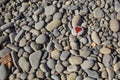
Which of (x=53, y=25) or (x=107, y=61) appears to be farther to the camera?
(x=53, y=25)

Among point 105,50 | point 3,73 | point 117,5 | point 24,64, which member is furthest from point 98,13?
point 3,73

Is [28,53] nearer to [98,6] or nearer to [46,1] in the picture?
[46,1]

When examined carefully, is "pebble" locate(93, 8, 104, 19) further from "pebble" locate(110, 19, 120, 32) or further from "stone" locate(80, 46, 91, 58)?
"stone" locate(80, 46, 91, 58)

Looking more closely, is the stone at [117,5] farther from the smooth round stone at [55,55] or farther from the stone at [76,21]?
the smooth round stone at [55,55]

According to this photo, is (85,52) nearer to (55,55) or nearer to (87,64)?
(87,64)

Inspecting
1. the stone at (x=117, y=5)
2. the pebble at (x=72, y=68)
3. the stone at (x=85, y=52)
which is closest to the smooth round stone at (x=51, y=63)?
the pebble at (x=72, y=68)

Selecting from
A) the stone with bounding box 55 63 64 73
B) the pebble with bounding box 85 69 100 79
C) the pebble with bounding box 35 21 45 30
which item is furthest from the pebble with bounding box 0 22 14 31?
the pebble with bounding box 85 69 100 79

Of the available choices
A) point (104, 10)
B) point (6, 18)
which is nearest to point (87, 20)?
point (104, 10)
